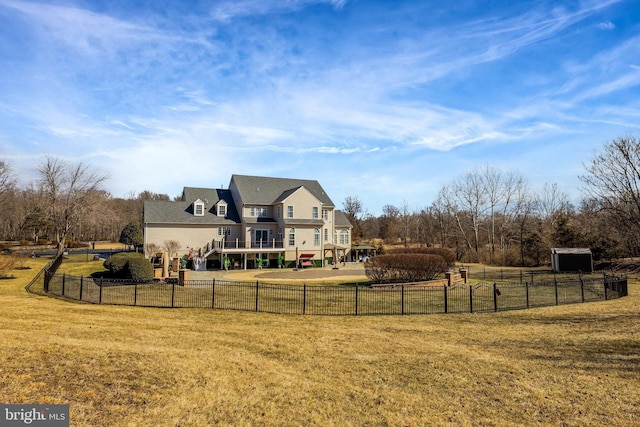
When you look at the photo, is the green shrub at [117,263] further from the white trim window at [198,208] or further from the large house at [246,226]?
the white trim window at [198,208]

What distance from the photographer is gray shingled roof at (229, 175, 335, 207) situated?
41469mm

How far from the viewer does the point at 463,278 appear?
2544cm

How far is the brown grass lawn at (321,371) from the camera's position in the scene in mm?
5906

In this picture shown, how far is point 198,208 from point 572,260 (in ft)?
119

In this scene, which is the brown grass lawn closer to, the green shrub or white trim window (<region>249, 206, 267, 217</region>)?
the green shrub

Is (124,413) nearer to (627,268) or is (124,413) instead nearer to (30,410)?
(30,410)

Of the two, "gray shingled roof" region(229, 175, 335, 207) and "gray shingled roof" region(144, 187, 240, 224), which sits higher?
"gray shingled roof" region(229, 175, 335, 207)

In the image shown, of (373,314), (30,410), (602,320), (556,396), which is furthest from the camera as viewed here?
(373,314)

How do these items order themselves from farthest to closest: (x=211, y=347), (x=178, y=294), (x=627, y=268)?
(x=627, y=268), (x=178, y=294), (x=211, y=347)

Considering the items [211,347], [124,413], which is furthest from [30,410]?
[211,347]

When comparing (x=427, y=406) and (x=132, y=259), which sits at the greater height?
(x=132, y=259)

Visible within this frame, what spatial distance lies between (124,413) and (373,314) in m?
10.2

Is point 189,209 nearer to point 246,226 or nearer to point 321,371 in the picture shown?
point 246,226

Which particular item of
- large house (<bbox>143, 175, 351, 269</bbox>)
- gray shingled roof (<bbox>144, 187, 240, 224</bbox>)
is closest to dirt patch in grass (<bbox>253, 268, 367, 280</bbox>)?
large house (<bbox>143, 175, 351, 269</bbox>)
